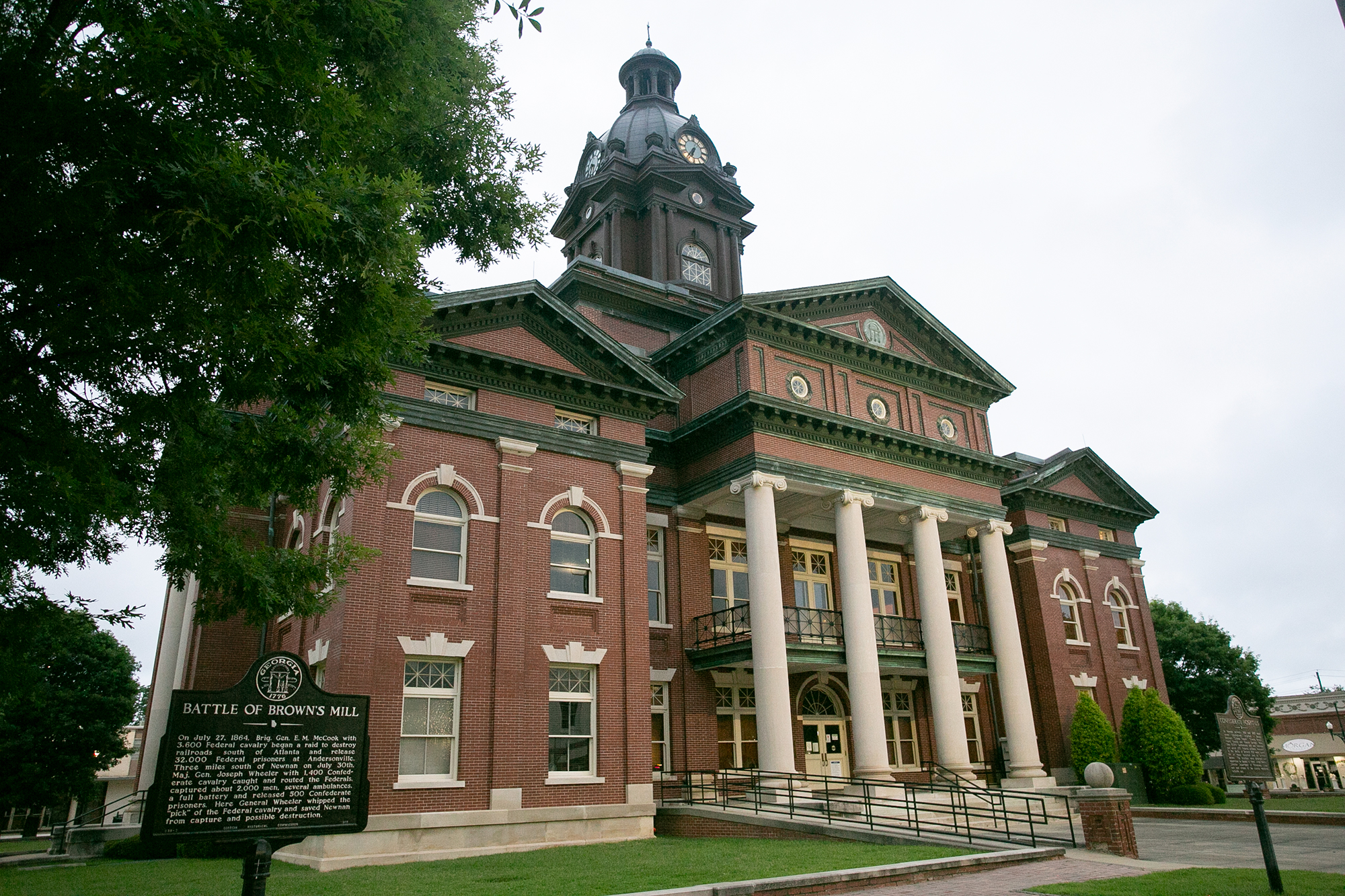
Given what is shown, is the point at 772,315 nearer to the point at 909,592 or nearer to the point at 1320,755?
the point at 909,592

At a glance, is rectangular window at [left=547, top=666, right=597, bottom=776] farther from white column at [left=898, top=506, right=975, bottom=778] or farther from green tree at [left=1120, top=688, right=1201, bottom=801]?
green tree at [left=1120, top=688, right=1201, bottom=801]

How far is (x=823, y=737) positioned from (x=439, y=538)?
13987mm

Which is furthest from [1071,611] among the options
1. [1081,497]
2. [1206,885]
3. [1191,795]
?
[1206,885]

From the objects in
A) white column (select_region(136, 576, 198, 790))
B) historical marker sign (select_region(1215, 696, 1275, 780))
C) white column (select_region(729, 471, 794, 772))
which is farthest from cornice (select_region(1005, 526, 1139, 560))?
white column (select_region(136, 576, 198, 790))

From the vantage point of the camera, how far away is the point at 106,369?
9219 millimetres

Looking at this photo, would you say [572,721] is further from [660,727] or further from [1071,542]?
[1071,542]

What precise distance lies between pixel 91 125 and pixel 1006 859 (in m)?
16.1

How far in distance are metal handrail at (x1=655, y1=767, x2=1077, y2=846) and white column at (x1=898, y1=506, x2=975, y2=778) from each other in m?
0.75

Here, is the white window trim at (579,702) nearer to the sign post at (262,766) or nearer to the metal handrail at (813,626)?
the metal handrail at (813,626)

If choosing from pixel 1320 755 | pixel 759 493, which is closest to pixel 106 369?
pixel 759 493

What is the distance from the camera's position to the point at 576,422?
2341cm

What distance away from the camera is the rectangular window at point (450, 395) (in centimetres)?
2105

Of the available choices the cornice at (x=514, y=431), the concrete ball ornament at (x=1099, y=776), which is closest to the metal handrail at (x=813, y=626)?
the cornice at (x=514, y=431)

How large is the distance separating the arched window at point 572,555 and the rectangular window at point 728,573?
570cm
